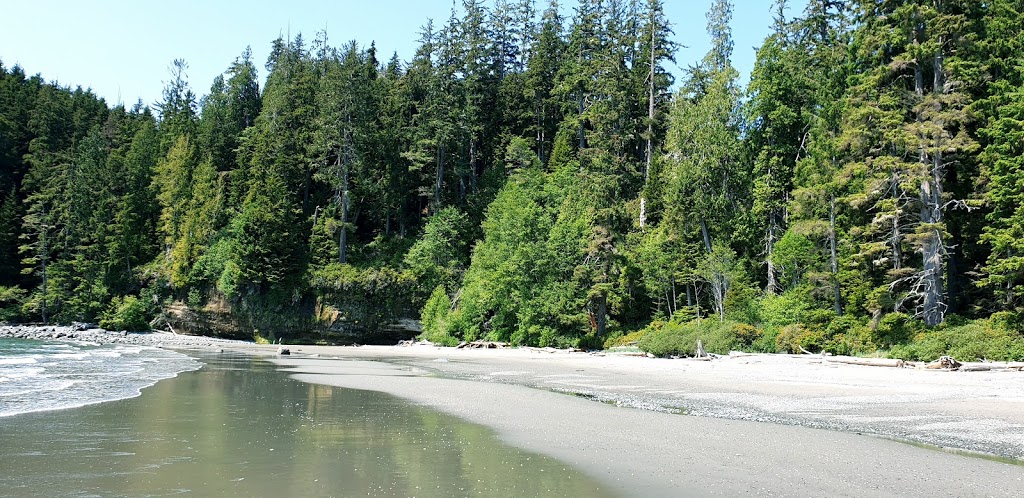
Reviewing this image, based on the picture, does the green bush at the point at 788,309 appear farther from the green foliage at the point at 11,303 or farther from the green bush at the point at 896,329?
the green foliage at the point at 11,303

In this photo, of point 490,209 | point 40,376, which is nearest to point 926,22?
point 490,209

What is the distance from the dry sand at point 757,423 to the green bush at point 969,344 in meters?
2.85

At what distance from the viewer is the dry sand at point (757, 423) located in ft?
21.6

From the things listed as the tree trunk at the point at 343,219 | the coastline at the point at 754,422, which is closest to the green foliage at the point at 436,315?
the tree trunk at the point at 343,219

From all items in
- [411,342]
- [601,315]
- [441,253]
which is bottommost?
[411,342]

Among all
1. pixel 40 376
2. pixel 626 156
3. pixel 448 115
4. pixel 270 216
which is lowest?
pixel 40 376

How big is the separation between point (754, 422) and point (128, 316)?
186 feet

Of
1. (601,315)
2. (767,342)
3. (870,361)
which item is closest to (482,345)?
(601,315)

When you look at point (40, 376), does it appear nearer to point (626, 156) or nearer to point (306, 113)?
point (626, 156)

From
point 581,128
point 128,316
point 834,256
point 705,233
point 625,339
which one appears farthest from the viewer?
point 128,316

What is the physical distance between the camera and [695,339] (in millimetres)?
27859

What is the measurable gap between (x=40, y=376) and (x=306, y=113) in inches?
1769

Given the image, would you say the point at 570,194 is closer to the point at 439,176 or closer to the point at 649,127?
the point at 649,127

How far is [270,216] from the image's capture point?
161 ft
